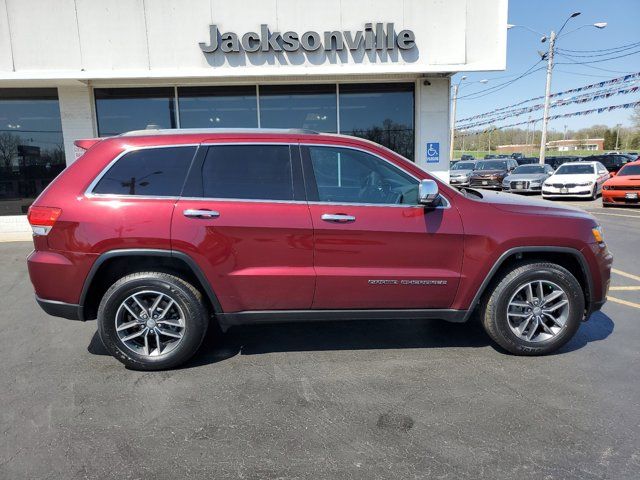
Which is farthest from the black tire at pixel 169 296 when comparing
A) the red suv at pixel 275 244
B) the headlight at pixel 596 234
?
the headlight at pixel 596 234

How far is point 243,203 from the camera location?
343 centimetres

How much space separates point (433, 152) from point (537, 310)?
22.2 ft

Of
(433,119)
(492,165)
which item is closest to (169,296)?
(433,119)

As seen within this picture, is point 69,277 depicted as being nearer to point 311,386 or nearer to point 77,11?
point 311,386

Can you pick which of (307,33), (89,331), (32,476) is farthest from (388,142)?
(32,476)

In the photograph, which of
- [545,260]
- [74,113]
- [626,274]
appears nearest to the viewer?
[545,260]

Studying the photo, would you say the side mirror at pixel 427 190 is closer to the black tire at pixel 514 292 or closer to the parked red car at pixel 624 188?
the black tire at pixel 514 292

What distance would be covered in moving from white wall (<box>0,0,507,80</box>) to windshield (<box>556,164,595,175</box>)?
1052 centimetres

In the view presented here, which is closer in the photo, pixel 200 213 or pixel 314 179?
pixel 200 213

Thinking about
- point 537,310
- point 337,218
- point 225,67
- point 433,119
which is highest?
point 225,67

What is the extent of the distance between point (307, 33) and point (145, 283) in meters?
7.19

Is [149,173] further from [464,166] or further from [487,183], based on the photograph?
[464,166]

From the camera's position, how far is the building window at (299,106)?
32.2ft

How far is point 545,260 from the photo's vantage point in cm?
377
